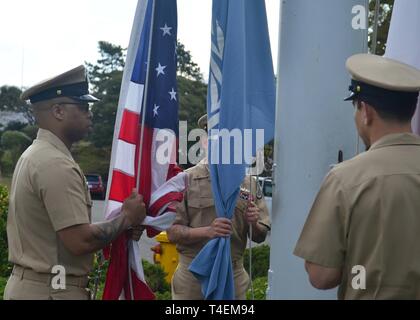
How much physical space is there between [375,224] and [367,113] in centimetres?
50

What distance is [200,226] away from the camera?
443cm

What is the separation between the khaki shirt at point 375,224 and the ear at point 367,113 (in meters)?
0.15

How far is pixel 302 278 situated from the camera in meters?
3.70

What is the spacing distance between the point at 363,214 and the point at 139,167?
1.65 metres

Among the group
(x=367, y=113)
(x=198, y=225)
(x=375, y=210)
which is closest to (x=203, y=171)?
(x=198, y=225)

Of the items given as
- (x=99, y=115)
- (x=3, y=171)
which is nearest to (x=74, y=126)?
(x=3, y=171)

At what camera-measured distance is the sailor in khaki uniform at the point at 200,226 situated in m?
4.36

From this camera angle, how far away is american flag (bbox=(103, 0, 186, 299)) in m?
3.85

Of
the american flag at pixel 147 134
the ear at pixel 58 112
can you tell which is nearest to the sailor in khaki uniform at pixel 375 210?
the american flag at pixel 147 134

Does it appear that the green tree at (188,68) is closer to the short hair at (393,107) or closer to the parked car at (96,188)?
the parked car at (96,188)

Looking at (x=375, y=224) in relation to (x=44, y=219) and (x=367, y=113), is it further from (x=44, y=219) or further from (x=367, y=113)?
(x=44, y=219)

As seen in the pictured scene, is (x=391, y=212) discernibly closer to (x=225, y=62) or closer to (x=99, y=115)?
(x=225, y=62)

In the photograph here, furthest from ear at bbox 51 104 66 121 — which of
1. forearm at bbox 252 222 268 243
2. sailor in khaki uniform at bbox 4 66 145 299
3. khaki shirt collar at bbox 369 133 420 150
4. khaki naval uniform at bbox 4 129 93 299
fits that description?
khaki shirt collar at bbox 369 133 420 150

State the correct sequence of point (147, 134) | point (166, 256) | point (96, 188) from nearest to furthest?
point (147, 134)
point (166, 256)
point (96, 188)
